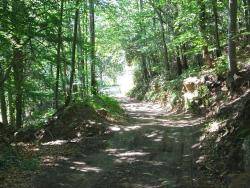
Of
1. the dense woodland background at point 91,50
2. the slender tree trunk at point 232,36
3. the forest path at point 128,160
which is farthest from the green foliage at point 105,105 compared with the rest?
the slender tree trunk at point 232,36

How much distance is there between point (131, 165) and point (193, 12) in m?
10.9

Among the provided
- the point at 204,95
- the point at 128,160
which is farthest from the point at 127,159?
the point at 204,95

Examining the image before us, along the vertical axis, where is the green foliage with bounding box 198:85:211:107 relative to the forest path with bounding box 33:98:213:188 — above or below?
above

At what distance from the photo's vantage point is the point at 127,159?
1101 cm

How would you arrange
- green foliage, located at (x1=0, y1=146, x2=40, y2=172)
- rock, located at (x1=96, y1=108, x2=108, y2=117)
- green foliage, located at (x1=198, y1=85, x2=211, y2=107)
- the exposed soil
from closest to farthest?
the exposed soil, green foliage, located at (x1=0, y1=146, x2=40, y2=172), green foliage, located at (x1=198, y1=85, x2=211, y2=107), rock, located at (x1=96, y1=108, x2=108, y2=117)

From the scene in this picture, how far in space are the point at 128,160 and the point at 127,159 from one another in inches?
5.1

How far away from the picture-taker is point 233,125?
10.5 metres

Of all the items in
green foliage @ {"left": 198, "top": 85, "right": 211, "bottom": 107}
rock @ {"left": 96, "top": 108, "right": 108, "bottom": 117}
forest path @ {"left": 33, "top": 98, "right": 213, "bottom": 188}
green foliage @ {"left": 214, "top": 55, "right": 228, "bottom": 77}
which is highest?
green foliage @ {"left": 214, "top": 55, "right": 228, "bottom": 77}

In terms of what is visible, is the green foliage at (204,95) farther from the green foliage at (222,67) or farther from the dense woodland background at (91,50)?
the green foliage at (222,67)

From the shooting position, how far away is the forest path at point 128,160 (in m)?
9.04

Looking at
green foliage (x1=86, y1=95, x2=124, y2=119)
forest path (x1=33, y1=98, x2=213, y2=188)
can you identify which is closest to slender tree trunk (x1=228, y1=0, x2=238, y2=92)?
forest path (x1=33, y1=98, x2=213, y2=188)

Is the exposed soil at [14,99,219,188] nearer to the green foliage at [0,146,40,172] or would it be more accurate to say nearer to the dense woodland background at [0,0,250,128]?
the green foliage at [0,146,40,172]

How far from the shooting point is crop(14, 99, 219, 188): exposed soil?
9.02 meters

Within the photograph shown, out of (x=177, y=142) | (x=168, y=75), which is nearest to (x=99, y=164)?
(x=177, y=142)
